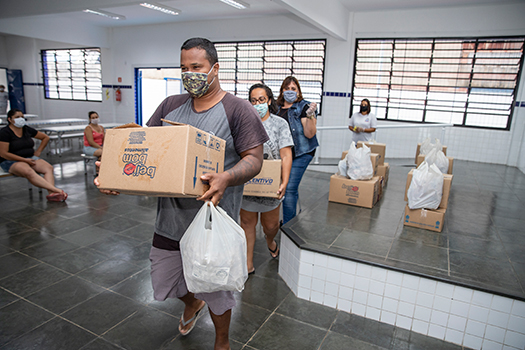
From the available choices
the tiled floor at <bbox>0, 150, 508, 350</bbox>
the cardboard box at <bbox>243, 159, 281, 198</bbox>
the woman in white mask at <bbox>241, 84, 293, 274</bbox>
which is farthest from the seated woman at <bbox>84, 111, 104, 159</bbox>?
the cardboard box at <bbox>243, 159, 281, 198</bbox>

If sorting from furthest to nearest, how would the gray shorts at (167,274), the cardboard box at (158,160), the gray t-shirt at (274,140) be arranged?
1. the gray t-shirt at (274,140)
2. the gray shorts at (167,274)
3. the cardboard box at (158,160)

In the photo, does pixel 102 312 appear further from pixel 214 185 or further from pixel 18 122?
pixel 18 122

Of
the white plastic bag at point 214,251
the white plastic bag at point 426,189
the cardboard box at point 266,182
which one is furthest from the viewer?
the white plastic bag at point 426,189

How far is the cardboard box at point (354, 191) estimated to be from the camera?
10.6ft

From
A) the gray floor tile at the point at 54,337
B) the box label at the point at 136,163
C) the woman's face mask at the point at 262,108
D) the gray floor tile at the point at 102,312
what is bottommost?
the gray floor tile at the point at 54,337

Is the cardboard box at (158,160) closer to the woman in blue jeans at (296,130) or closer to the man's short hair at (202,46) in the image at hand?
the man's short hair at (202,46)

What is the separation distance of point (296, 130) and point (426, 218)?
4.15ft

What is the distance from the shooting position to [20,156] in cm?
434

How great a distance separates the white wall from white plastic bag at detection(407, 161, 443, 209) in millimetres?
3604

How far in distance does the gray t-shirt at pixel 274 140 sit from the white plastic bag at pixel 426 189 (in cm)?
106

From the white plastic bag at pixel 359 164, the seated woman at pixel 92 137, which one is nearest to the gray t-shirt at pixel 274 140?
the white plastic bag at pixel 359 164

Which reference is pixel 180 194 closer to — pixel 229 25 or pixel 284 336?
pixel 284 336

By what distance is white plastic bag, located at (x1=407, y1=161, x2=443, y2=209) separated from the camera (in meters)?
2.66

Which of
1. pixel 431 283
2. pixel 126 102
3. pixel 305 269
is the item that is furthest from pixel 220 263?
pixel 126 102
